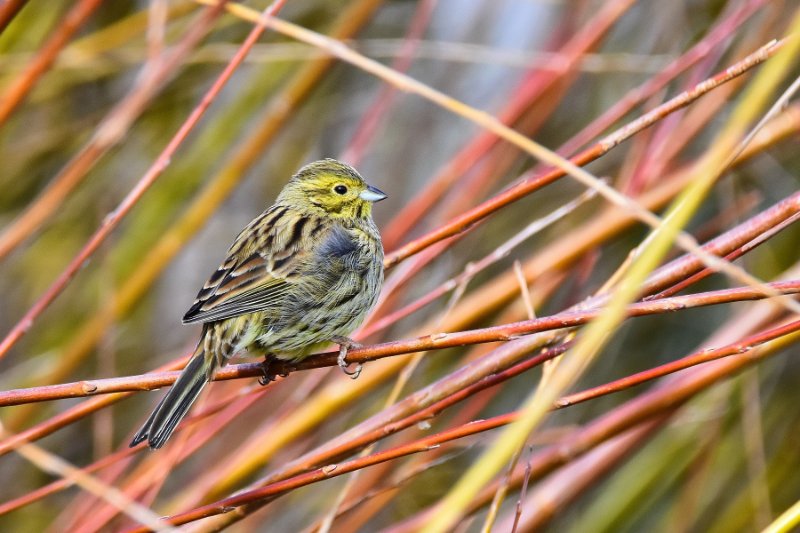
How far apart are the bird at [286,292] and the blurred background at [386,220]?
13 centimetres

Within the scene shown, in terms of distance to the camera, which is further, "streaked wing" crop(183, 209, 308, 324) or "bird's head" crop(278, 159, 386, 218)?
"bird's head" crop(278, 159, 386, 218)

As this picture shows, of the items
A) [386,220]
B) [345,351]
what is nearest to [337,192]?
[345,351]

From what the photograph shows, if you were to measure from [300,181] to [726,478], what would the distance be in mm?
2117

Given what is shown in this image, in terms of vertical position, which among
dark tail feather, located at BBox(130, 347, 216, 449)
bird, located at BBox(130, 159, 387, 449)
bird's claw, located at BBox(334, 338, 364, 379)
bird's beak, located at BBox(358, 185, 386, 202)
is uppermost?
bird's beak, located at BBox(358, 185, 386, 202)

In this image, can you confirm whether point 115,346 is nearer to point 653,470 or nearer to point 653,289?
point 653,470

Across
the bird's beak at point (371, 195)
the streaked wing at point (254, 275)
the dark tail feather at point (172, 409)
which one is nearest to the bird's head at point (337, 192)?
the bird's beak at point (371, 195)

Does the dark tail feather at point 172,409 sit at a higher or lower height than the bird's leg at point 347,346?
lower

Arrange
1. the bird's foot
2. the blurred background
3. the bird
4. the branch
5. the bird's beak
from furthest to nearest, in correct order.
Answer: the bird's beak, the blurred background, the bird's foot, the bird, the branch

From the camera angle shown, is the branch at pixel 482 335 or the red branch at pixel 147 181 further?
the red branch at pixel 147 181

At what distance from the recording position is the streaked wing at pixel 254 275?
2.69 metres

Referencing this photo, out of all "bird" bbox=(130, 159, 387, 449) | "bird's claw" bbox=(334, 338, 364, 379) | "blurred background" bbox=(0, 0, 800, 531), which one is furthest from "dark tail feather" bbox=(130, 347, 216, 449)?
"bird's claw" bbox=(334, 338, 364, 379)

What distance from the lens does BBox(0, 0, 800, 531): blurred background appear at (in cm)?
295

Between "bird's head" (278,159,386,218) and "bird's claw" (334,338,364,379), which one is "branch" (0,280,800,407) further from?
"bird's head" (278,159,386,218)

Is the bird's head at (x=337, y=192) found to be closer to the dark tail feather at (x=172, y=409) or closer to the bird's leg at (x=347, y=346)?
the bird's leg at (x=347, y=346)
